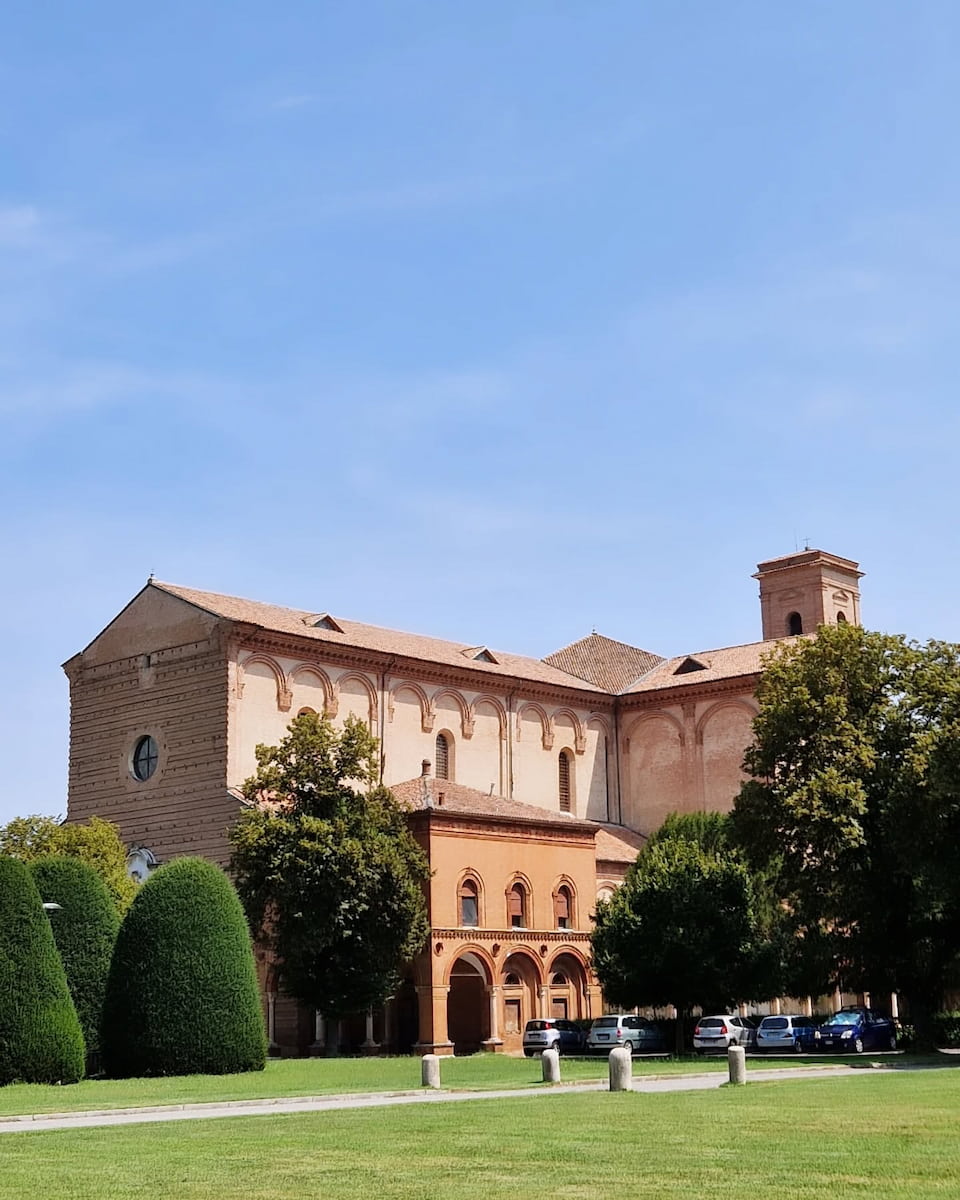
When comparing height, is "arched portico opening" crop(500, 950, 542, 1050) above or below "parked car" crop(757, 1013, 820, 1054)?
above

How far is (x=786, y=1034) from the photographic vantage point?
43.0 metres

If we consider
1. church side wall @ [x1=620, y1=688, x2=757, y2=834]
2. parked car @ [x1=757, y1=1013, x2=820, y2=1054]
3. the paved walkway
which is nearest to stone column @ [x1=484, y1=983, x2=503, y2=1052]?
parked car @ [x1=757, y1=1013, x2=820, y2=1054]

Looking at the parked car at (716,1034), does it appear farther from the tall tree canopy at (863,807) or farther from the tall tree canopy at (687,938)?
the tall tree canopy at (863,807)

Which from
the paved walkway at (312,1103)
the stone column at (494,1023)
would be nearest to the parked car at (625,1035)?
the stone column at (494,1023)

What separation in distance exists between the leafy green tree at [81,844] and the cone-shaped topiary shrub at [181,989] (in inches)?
381

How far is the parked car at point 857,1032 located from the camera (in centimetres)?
4062

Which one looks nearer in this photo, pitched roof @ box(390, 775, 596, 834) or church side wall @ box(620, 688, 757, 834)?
pitched roof @ box(390, 775, 596, 834)

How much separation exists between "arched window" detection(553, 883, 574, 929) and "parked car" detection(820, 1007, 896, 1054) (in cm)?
1088

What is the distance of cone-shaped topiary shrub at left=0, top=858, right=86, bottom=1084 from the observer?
31.1 metres

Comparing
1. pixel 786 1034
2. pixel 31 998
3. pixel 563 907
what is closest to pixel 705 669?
pixel 563 907

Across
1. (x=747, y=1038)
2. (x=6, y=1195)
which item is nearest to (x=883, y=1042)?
(x=747, y=1038)

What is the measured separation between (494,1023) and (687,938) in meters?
7.92

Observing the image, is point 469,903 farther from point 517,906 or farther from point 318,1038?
point 318,1038

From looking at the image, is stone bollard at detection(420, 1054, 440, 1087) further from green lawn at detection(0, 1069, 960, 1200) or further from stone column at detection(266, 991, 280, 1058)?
stone column at detection(266, 991, 280, 1058)
